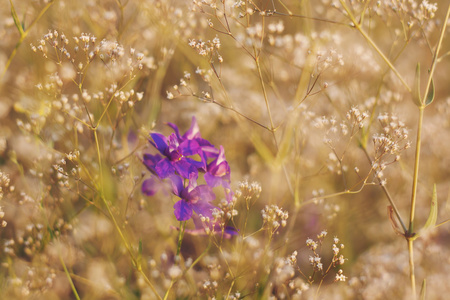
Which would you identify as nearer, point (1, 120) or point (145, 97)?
point (145, 97)

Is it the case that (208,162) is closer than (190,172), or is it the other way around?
(190,172)

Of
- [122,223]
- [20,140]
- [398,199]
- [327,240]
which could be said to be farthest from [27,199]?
[398,199]

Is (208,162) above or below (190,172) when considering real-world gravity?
below

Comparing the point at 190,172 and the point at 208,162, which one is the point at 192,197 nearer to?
the point at 190,172

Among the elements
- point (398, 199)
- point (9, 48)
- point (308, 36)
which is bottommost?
point (398, 199)

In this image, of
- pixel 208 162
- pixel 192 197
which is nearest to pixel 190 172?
pixel 192 197

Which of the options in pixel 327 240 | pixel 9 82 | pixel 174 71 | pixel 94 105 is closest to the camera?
pixel 94 105

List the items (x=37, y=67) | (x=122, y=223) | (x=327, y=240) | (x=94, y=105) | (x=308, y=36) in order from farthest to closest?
(x=327, y=240), (x=37, y=67), (x=308, y=36), (x=94, y=105), (x=122, y=223)

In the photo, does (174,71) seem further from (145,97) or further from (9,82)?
(9,82)
